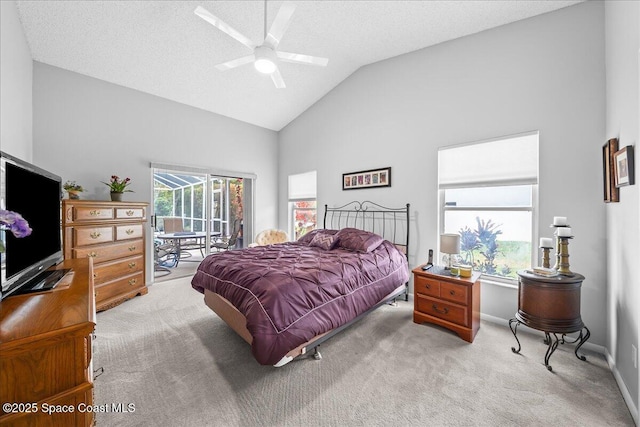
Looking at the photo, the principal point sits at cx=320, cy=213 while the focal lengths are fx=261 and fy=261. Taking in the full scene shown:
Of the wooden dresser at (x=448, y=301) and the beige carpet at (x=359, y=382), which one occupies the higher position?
the wooden dresser at (x=448, y=301)

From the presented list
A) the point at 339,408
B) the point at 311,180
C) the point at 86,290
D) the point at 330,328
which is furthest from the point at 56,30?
the point at 339,408

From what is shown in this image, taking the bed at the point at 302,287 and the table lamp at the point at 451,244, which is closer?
the bed at the point at 302,287

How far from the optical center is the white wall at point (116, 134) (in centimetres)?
343

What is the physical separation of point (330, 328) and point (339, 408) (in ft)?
1.94

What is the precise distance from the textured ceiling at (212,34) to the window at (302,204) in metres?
1.96

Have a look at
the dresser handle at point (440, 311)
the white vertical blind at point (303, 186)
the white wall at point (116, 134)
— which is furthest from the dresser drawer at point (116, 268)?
the dresser handle at point (440, 311)

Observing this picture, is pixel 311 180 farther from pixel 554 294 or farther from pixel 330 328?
pixel 554 294

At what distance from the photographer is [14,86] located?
2.55 metres

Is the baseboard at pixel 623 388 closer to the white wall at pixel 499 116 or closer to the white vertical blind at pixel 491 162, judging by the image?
the white wall at pixel 499 116

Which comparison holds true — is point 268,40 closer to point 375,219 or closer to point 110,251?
point 375,219

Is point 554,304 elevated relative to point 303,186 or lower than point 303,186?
lower

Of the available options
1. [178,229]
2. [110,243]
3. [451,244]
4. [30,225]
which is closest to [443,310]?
[451,244]

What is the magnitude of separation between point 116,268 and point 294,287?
2.86 meters

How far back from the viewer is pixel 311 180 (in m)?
5.40
